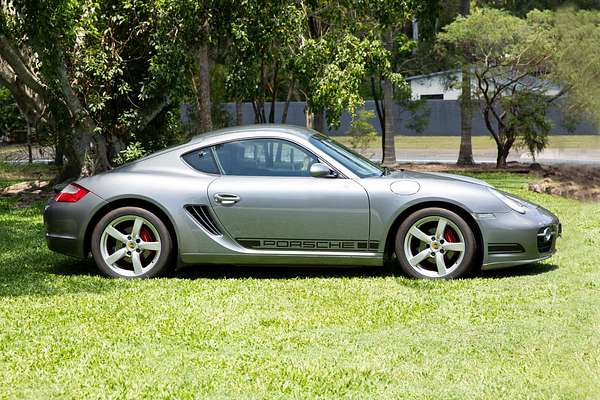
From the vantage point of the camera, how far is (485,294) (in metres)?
7.21

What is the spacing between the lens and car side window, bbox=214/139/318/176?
26.9 ft

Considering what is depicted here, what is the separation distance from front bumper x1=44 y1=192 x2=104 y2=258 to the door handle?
1.05 metres

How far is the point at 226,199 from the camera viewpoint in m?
8.08

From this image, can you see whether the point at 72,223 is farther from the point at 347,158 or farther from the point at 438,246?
the point at 438,246

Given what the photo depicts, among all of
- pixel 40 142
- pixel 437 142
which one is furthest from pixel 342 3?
pixel 437 142

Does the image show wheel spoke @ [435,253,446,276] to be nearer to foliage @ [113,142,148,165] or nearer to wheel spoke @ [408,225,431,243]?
wheel spoke @ [408,225,431,243]

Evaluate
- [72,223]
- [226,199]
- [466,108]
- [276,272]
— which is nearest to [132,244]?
[72,223]

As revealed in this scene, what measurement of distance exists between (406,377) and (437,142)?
40.9 m

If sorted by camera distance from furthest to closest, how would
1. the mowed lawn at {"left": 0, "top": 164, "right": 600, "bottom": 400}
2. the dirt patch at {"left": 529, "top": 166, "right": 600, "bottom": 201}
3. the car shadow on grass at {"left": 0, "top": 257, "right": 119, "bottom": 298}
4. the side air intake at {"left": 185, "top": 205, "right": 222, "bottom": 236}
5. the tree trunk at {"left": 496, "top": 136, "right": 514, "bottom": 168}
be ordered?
the tree trunk at {"left": 496, "top": 136, "right": 514, "bottom": 168}, the dirt patch at {"left": 529, "top": 166, "right": 600, "bottom": 201}, the side air intake at {"left": 185, "top": 205, "right": 222, "bottom": 236}, the car shadow on grass at {"left": 0, "top": 257, "right": 119, "bottom": 298}, the mowed lawn at {"left": 0, "top": 164, "right": 600, "bottom": 400}

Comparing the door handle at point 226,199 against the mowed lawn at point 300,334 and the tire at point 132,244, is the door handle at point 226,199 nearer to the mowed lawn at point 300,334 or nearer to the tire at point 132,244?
the tire at point 132,244

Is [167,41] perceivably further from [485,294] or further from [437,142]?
[437,142]

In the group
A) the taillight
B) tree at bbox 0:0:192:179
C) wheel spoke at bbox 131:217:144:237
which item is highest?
tree at bbox 0:0:192:179

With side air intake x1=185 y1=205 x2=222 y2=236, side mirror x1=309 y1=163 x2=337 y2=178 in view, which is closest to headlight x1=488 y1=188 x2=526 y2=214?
side mirror x1=309 y1=163 x2=337 y2=178

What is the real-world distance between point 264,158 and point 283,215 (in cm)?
59
